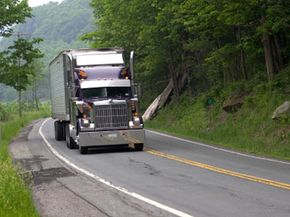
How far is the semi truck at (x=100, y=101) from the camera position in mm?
20891

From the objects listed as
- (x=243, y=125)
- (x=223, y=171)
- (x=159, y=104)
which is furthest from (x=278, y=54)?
(x=159, y=104)

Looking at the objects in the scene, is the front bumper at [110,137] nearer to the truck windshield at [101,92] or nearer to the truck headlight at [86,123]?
the truck headlight at [86,123]

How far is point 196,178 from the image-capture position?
13.9 meters

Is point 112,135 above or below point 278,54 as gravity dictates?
below

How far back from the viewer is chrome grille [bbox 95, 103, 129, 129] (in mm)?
20891

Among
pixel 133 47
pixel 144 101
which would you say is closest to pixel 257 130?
pixel 133 47

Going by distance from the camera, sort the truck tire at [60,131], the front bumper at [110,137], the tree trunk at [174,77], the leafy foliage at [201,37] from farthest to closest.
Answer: the tree trunk at [174,77]
the truck tire at [60,131]
the leafy foliage at [201,37]
the front bumper at [110,137]

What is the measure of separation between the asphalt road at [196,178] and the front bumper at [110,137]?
1.43 ft

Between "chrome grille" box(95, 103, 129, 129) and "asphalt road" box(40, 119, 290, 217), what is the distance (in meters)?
1.05

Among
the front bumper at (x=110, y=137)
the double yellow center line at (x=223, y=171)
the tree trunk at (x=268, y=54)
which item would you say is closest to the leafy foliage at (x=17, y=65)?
the front bumper at (x=110, y=137)

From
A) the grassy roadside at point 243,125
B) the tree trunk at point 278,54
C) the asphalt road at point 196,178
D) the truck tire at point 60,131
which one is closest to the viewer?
the asphalt road at point 196,178

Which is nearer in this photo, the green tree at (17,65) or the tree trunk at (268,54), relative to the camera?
the tree trunk at (268,54)

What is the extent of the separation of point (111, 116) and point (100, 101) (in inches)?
27.5

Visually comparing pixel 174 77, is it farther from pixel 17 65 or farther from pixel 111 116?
pixel 111 116
